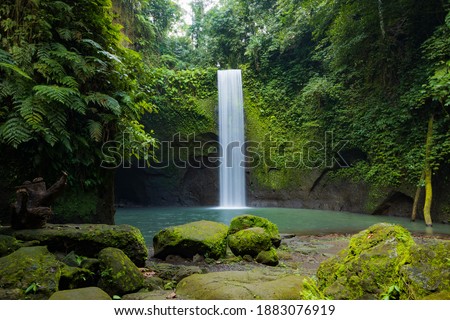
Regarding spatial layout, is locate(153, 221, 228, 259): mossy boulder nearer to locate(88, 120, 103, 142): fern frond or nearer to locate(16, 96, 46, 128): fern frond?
locate(88, 120, 103, 142): fern frond

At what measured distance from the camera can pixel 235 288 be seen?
314 cm

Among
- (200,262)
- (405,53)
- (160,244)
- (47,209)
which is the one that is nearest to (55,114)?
(47,209)

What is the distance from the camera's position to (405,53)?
11836 millimetres

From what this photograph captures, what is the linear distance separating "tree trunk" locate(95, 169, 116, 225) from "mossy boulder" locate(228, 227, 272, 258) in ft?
7.39

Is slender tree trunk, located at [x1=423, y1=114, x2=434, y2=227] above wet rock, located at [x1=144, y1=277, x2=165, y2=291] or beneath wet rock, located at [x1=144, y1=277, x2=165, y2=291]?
above

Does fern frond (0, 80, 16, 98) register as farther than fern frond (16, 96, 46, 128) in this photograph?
Yes

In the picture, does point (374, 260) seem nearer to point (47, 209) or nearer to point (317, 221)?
point (47, 209)

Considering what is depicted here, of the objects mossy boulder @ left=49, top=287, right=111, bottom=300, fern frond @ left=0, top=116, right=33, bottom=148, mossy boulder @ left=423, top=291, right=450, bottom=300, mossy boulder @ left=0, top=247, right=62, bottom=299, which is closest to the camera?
mossy boulder @ left=423, top=291, right=450, bottom=300

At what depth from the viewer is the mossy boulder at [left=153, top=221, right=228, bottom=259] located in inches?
206

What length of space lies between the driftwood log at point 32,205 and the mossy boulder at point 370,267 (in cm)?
319

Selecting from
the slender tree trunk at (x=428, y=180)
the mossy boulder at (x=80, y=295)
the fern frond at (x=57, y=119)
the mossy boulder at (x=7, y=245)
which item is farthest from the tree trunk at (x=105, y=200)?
the slender tree trunk at (x=428, y=180)

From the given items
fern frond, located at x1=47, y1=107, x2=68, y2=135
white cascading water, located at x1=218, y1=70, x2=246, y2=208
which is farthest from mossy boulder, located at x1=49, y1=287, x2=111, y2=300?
white cascading water, located at x1=218, y1=70, x2=246, y2=208

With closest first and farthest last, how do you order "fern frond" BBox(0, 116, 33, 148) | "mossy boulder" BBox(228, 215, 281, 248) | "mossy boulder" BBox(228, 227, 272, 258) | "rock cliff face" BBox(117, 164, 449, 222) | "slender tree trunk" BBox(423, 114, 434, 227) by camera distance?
"fern frond" BBox(0, 116, 33, 148)
"mossy boulder" BBox(228, 227, 272, 258)
"mossy boulder" BBox(228, 215, 281, 248)
"slender tree trunk" BBox(423, 114, 434, 227)
"rock cliff face" BBox(117, 164, 449, 222)

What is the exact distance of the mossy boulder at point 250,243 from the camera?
5.44 m
